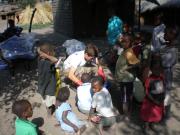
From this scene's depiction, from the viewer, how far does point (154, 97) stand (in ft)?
18.7

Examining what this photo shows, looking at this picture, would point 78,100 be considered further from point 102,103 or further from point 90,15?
point 90,15

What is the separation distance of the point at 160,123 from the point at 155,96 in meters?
0.62

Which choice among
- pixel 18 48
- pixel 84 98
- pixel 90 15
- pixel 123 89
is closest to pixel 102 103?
pixel 123 89

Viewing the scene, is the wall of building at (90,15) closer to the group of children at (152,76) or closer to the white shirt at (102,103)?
the group of children at (152,76)

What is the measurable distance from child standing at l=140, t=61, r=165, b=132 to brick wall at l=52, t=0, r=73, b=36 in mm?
11974

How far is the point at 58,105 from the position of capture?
5.45 meters

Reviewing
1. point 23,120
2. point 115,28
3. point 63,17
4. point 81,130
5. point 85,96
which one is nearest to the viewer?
point 23,120

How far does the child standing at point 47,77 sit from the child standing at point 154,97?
167cm

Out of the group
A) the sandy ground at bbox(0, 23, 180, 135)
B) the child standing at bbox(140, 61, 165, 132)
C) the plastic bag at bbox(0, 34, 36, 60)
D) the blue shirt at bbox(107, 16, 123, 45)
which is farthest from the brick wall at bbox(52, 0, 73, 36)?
the child standing at bbox(140, 61, 165, 132)

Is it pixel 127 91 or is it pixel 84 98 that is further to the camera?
pixel 84 98

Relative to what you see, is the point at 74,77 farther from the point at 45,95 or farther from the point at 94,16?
the point at 94,16

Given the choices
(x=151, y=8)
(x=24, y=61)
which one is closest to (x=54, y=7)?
(x=151, y=8)

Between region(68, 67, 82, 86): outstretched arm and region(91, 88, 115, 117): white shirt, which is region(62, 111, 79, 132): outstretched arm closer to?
region(91, 88, 115, 117): white shirt

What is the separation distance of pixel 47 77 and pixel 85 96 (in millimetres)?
771
